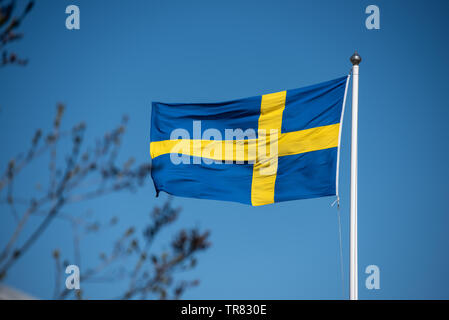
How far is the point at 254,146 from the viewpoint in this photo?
1201 cm

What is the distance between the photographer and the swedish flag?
1094 cm

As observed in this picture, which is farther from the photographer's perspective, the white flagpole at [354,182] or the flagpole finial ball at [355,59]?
the flagpole finial ball at [355,59]

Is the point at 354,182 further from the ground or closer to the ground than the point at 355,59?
closer to the ground

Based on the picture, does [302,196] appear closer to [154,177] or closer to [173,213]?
[154,177]

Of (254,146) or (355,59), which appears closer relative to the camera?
(355,59)

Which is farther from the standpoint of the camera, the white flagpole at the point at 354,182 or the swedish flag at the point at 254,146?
the swedish flag at the point at 254,146

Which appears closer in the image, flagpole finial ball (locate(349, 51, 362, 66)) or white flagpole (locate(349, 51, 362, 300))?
white flagpole (locate(349, 51, 362, 300))

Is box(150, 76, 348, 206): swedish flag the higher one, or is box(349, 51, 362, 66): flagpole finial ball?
box(349, 51, 362, 66): flagpole finial ball

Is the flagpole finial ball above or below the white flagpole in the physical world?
above

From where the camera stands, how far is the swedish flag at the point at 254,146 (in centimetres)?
1094

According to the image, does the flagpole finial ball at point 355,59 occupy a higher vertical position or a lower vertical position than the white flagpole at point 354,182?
higher

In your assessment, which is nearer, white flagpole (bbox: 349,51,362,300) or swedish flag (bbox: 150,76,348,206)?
white flagpole (bbox: 349,51,362,300)

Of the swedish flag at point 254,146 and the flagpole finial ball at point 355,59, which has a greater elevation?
the flagpole finial ball at point 355,59
